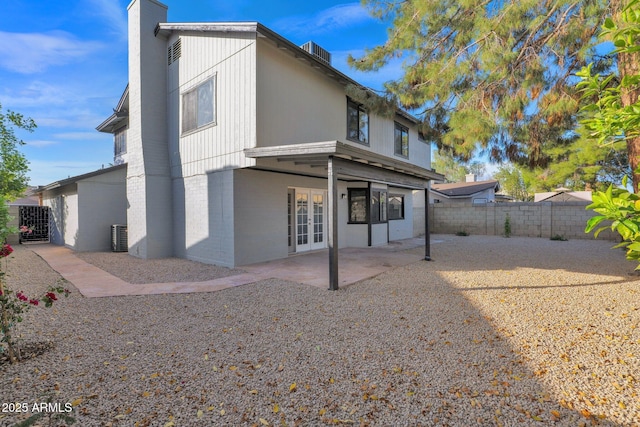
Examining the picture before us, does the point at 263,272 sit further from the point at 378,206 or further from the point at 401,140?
the point at 401,140

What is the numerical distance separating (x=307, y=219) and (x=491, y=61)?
6377 millimetres

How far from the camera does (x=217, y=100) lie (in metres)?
8.16

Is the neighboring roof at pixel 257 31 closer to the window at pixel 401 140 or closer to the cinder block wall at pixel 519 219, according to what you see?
the window at pixel 401 140

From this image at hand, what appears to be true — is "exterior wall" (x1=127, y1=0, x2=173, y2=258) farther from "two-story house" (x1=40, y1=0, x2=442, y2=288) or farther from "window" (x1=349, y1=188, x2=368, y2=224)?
"window" (x1=349, y1=188, x2=368, y2=224)

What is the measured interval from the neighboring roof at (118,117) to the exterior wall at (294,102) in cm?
753

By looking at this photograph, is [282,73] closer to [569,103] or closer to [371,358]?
[569,103]

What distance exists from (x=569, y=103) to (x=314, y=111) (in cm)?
604

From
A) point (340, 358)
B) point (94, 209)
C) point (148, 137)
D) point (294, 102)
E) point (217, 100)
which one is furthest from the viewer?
point (94, 209)

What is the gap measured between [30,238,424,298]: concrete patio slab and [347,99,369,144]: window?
4157 mm

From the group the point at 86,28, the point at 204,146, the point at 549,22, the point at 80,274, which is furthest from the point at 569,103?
the point at 86,28

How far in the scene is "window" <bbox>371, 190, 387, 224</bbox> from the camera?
464 inches

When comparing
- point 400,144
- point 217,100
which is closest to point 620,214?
point 217,100

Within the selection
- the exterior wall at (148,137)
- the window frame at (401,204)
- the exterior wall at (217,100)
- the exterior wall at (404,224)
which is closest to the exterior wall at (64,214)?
the exterior wall at (148,137)

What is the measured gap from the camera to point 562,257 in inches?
373
